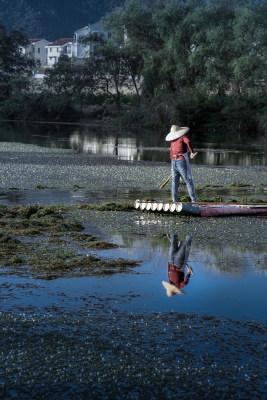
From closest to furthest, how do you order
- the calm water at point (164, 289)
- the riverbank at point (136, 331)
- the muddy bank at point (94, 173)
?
the riverbank at point (136, 331)
the calm water at point (164, 289)
the muddy bank at point (94, 173)

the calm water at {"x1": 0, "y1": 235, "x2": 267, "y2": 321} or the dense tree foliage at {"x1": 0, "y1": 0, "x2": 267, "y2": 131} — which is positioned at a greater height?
the dense tree foliage at {"x1": 0, "y1": 0, "x2": 267, "y2": 131}

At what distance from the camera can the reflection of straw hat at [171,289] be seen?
9.48 m

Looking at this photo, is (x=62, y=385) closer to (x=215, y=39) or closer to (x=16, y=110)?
(x=215, y=39)

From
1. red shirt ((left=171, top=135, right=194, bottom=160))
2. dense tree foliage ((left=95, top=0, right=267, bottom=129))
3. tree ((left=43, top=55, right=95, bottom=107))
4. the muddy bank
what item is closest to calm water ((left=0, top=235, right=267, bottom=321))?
red shirt ((left=171, top=135, right=194, bottom=160))

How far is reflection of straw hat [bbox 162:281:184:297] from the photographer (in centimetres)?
948

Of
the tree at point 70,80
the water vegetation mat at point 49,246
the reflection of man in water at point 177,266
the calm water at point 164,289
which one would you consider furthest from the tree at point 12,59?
the calm water at point 164,289

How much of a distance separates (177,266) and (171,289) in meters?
1.42

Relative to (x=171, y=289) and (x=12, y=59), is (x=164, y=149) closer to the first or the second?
(x=171, y=289)

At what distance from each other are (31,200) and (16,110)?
6905 cm

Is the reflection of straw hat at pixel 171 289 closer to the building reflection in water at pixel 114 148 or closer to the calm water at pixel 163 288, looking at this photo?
the calm water at pixel 163 288

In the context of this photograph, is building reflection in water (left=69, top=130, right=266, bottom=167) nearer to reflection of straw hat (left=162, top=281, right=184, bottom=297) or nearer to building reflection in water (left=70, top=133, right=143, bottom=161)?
building reflection in water (left=70, top=133, right=143, bottom=161)

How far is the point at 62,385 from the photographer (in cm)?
648

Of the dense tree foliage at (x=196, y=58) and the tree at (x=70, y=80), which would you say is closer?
the dense tree foliage at (x=196, y=58)

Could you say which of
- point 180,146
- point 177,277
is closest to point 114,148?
point 180,146
